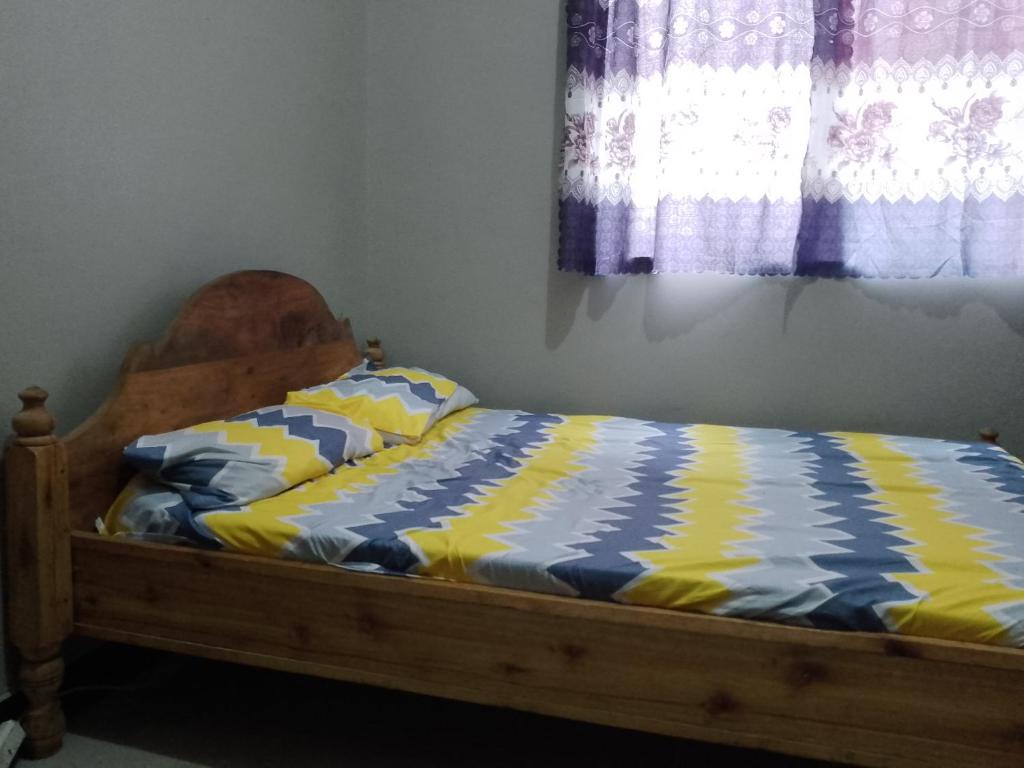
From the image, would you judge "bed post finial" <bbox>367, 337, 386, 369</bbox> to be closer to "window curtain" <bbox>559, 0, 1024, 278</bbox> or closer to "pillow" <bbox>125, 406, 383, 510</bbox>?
"window curtain" <bbox>559, 0, 1024, 278</bbox>

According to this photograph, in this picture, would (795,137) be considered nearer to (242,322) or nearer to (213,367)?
(242,322)

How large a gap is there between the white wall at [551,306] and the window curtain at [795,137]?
156 millimetres

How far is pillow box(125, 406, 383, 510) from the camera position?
73.4 inches

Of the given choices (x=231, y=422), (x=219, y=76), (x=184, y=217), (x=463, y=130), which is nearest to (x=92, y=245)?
(x=184, y=217)

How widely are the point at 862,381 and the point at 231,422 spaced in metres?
2.07

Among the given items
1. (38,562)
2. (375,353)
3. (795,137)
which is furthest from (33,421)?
(795,137)

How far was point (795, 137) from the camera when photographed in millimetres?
2758

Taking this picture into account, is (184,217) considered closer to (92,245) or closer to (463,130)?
(92,245)

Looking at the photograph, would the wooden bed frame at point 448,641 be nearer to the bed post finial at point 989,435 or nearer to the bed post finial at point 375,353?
the bed post finial at point 375,353

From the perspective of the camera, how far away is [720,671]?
151 centimetres

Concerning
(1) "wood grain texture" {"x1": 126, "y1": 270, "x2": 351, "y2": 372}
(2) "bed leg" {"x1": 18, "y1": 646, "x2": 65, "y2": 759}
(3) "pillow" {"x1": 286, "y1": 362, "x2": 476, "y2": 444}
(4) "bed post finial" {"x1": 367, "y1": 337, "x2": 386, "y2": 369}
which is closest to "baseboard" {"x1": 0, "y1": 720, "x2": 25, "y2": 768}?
(2) "bed leg" {"x1": 18, "y1": 646, "x2": 65, "y2": 759}

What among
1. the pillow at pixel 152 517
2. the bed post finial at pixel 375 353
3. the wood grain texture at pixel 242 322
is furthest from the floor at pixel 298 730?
the bed post finial at pixel 375 353

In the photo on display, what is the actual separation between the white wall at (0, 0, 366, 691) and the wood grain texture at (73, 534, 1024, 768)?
0.52 m

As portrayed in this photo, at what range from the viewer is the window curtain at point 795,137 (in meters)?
2.61
